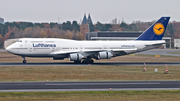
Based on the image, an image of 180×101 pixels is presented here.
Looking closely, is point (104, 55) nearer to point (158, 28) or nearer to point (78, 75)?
point (158, 28)

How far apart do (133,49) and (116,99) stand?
31.6 m

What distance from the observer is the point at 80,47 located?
49781 mm

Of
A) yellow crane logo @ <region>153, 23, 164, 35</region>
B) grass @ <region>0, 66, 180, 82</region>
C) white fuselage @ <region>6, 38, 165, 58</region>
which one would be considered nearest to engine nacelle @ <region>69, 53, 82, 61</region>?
white fuselage @ <region>6, 38, 165, 58</region>

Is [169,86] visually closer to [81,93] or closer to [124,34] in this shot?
[81,93]

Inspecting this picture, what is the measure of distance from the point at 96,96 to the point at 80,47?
96.4 ft

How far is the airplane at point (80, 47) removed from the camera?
47.6m

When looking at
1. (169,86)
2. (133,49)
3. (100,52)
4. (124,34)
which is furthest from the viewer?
(124,34)

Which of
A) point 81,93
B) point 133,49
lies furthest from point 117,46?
point 81,93

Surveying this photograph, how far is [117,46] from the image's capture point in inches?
2009

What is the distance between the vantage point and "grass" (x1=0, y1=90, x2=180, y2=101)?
65.5ft

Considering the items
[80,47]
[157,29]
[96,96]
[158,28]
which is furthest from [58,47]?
[96,96]

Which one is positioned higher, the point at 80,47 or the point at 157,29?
the point at 157,29

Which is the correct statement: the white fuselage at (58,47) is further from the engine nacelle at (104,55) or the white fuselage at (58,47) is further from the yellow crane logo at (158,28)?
the yellow crane logo at (158,28)

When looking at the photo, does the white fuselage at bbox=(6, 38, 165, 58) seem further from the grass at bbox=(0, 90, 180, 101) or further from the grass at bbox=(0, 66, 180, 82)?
the grass at bbox=(0, 90, 180, 101)
